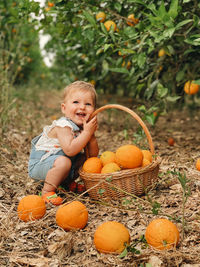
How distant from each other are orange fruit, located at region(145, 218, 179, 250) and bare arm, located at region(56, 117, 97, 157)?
2.90 feet

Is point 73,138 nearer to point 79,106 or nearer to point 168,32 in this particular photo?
point 79,106

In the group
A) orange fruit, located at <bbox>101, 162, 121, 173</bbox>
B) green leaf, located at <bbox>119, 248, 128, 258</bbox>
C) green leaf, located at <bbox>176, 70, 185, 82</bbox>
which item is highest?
green leaf, located at <bbox>119, 248, 128, 258</bbox>

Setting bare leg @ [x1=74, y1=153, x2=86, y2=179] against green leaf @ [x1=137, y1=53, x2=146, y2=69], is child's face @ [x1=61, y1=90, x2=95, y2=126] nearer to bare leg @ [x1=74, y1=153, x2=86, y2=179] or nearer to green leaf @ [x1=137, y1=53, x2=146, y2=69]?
bare leg @ [x1=74, y1=153, x2=86, y2=179]

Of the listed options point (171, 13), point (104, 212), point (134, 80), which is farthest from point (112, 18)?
point (104, 212)

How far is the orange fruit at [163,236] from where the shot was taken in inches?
61.6

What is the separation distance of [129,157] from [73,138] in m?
0.48

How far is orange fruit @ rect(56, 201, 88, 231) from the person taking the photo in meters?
1.83

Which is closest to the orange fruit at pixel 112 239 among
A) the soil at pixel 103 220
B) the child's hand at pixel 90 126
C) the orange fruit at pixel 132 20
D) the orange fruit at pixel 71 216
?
the soil at pixel 103 220

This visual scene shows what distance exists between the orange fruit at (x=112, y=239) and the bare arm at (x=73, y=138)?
0.79m

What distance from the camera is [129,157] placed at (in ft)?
7.00

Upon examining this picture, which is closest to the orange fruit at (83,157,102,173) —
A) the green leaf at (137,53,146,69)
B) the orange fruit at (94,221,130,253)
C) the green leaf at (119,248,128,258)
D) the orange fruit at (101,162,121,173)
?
the orange fruit at (101,162,121,173)

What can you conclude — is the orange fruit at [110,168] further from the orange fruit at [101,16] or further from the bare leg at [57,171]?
the orange fruit at [101,16]

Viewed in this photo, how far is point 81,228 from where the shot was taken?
1.91 meters

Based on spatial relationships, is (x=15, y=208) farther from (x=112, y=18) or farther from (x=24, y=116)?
(x=24, y=116)
